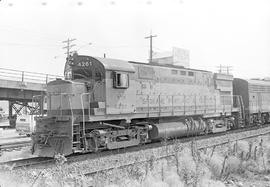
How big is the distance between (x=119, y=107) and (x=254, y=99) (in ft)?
41.8

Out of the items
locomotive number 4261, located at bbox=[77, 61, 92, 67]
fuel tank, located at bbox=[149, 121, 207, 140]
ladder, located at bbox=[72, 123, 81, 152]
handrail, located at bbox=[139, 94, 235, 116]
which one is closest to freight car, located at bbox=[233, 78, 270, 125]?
handrail, located at bbox=[139, 94, 235, 116]

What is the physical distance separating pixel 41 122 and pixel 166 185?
584 centimetres

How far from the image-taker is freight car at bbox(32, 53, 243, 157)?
33.6 ft

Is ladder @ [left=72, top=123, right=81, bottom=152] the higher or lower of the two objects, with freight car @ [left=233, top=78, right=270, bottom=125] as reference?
lower

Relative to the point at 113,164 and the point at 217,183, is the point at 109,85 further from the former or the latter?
the point at 217,183

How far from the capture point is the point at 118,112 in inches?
443

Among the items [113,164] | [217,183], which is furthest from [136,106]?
[217,183]

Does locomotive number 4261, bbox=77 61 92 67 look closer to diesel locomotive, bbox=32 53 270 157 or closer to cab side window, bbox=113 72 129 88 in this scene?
diesel locomotive, bbox=32 53 270 157

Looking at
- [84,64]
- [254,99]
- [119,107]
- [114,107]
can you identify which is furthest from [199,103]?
[84,64]

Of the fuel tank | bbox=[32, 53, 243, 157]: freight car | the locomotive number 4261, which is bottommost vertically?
the fuel tank

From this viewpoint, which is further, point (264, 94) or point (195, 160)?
point (264, 94)

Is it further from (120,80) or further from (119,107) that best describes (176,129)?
(120,80)

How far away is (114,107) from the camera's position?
11.2m

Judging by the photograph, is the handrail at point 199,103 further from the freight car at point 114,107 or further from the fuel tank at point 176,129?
the fuel tank at point 176,129
